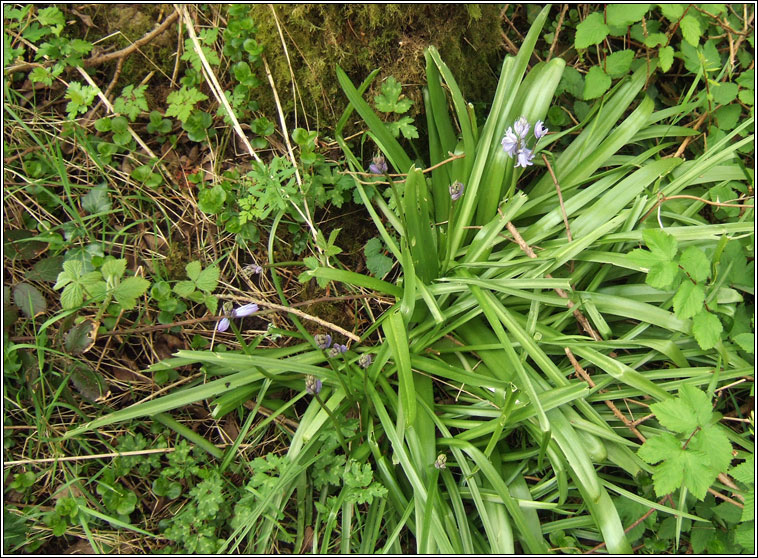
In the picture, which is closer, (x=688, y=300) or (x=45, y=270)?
(x=688, y=300)

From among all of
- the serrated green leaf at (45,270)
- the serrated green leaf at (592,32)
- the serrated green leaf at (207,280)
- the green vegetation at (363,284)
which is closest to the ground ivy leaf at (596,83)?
the green vegetation at (363,284)

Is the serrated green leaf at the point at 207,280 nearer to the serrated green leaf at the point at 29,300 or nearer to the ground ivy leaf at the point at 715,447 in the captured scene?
the serrated green leaf at the point at 29,300

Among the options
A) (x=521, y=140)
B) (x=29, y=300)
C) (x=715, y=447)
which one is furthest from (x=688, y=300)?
(x=29, y=300)

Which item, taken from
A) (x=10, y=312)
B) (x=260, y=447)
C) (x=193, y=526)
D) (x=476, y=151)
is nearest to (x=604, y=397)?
(x=476, y=151)

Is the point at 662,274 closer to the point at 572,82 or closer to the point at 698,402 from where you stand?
the point at 698,402

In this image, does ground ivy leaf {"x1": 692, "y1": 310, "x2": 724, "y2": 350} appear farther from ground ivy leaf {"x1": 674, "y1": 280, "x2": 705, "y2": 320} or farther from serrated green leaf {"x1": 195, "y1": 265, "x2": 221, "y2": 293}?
serrated green leaf {"x1": 195, "y1": 265, "x2": 221, "y2": 293}

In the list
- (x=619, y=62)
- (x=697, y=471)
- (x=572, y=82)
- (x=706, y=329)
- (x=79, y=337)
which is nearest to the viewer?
(x=697, y=471)

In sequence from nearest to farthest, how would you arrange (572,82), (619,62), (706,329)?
1. (706,329)
2. (619,62)
3. (572,82)
